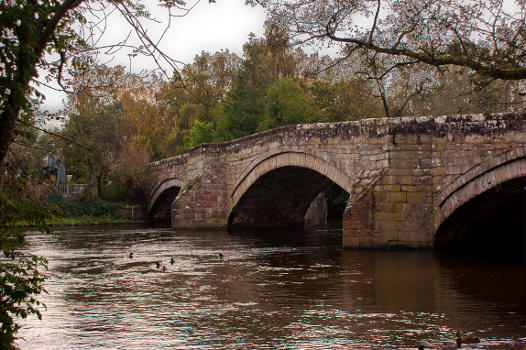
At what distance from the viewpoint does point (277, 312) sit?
19.2 feet

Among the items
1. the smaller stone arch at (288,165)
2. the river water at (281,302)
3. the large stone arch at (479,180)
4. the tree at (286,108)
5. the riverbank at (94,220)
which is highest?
the tree at (286,108)

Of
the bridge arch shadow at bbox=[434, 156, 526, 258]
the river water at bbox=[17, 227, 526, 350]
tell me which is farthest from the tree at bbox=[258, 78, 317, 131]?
the river water at bbox=[17, 227, 526, 350]

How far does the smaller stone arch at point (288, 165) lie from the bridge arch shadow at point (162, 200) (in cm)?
788

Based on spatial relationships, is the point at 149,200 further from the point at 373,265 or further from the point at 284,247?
the point at 373,265

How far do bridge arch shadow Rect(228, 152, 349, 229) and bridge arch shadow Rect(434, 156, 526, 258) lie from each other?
185 inches

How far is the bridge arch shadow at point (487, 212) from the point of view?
33.6 feet

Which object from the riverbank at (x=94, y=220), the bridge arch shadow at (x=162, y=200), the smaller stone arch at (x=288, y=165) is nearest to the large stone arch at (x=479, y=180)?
the smaller stone arch at (x=288, y=165)

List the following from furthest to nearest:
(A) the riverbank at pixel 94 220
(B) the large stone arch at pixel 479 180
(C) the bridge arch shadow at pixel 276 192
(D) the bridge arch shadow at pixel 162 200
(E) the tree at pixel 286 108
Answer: (D) the bridge arch shadow at pixel 162 200 < (E) the tree at pixel 286 108 < (A) the riverbank at pixel 94 220 < (C) the bridge arch shadow at pixel 276 192 < (B) the large stone arch at pixel 479 180

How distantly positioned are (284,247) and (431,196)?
394 centimetres

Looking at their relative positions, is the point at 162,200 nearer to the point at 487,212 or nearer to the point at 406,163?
the point at 406,163

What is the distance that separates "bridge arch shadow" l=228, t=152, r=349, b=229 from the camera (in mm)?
17234

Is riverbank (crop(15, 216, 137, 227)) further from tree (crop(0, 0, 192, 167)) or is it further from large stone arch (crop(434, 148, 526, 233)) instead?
tree (crop(0, 0, 192, 167))

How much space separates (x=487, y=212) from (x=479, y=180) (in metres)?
1.43

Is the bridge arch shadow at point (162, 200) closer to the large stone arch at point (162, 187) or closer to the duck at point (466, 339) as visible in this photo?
the large stone arch at point (162, 187)
